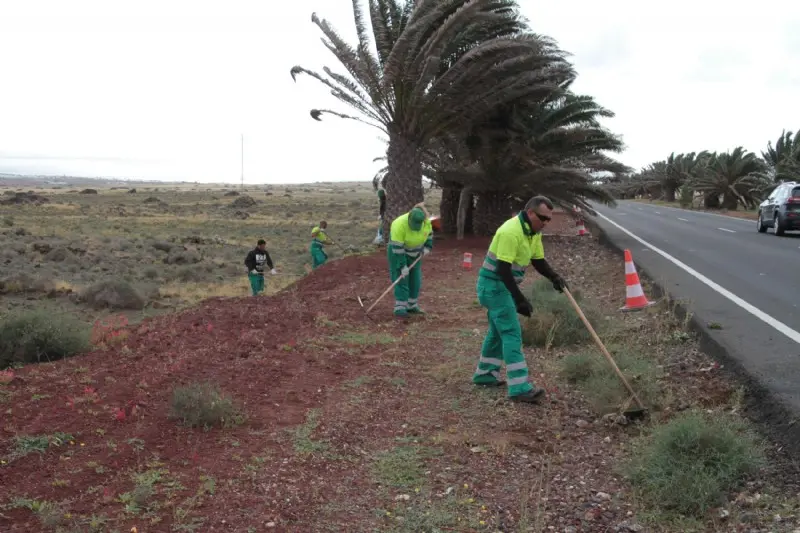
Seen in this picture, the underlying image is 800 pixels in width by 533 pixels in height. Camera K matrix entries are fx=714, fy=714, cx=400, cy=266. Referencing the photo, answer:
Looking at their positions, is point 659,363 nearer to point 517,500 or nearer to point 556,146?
point 517,500

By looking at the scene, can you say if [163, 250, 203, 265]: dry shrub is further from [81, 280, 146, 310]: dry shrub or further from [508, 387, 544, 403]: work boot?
[508, 387, 544, 403]: work boot

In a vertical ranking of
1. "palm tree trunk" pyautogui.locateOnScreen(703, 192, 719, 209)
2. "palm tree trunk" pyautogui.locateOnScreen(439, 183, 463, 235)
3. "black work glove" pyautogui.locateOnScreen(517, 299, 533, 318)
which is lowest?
"black work glove" pyautogui.locateOnScreen(517, 299, 533, 318)

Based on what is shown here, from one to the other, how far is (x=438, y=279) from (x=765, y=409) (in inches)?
314

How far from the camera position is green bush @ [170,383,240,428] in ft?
16.8

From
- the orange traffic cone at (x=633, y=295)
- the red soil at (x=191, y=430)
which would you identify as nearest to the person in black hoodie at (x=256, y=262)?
the red soil at (x=191, y=430)

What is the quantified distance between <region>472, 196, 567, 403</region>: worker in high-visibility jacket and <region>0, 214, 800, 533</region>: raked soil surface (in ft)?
0.81

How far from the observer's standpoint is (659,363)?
22.3 ft

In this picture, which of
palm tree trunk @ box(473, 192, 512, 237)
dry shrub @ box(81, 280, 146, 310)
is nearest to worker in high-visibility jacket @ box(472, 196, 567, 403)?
palm tree trunk @ box(473, 192, 512, 237)

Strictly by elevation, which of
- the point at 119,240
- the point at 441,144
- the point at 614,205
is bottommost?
the point at 119,240

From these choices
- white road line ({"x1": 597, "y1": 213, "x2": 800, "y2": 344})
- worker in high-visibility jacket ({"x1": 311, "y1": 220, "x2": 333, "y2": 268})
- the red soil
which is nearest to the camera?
the red soil

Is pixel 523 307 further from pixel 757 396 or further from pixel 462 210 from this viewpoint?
pixel 462 210

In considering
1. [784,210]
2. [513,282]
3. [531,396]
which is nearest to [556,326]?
[531,396]

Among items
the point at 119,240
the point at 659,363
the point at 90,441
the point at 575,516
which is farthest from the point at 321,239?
the point at 119,240

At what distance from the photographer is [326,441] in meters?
5.04
